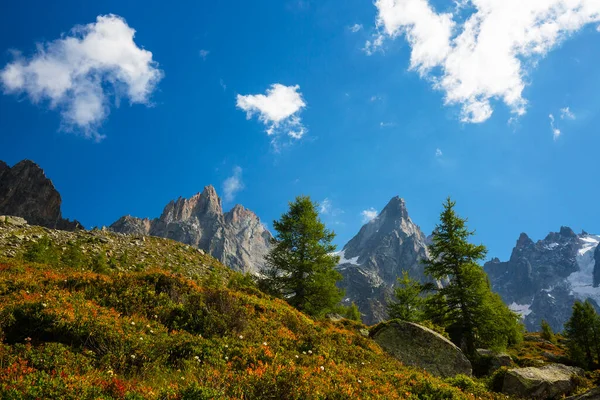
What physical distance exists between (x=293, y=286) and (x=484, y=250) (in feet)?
48.3

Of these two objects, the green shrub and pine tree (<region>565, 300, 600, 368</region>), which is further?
pine tree (<region>565, 300, 600, 368</region>)

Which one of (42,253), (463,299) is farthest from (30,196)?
(463,299)

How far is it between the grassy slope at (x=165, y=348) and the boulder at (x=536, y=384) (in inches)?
121

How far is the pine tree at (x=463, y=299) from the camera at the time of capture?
2341cm

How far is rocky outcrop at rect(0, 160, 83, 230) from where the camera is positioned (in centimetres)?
15475

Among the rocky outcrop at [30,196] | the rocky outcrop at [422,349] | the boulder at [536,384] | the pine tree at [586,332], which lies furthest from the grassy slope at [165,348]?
the rocky outcrop at [30,196]

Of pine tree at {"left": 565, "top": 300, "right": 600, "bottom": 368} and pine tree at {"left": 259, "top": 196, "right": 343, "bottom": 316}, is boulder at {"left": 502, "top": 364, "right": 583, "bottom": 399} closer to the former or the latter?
pine tree at {"left": 259, "top": 196, "right": 343, "bottom": 316}

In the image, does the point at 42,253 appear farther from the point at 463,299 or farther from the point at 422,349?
the point at 463,299

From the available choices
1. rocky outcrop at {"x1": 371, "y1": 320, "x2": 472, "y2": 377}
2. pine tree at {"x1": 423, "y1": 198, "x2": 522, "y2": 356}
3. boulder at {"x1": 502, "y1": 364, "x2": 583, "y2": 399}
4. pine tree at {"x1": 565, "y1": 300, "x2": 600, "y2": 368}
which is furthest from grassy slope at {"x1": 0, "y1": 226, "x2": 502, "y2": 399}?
pine tree at {"x1": 565, "y1": 300, "x2": 600, "y2": 368}

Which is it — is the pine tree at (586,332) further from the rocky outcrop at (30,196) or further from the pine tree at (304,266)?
the rocky outcrop at (30,196)

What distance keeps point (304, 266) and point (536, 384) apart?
14242 mm

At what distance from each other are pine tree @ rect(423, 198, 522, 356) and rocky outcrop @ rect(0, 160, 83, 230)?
167 meters

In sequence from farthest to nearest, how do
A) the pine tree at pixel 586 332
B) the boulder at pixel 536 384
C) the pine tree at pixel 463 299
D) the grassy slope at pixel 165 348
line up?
1. the pine tree at pixel 586 332
2. the pine tree at pixel 463 299
3. the boulder at pixel 536 384
4. the grassy slope at pixel 165 348

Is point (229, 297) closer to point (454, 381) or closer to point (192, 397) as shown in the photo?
point (192, 397)
